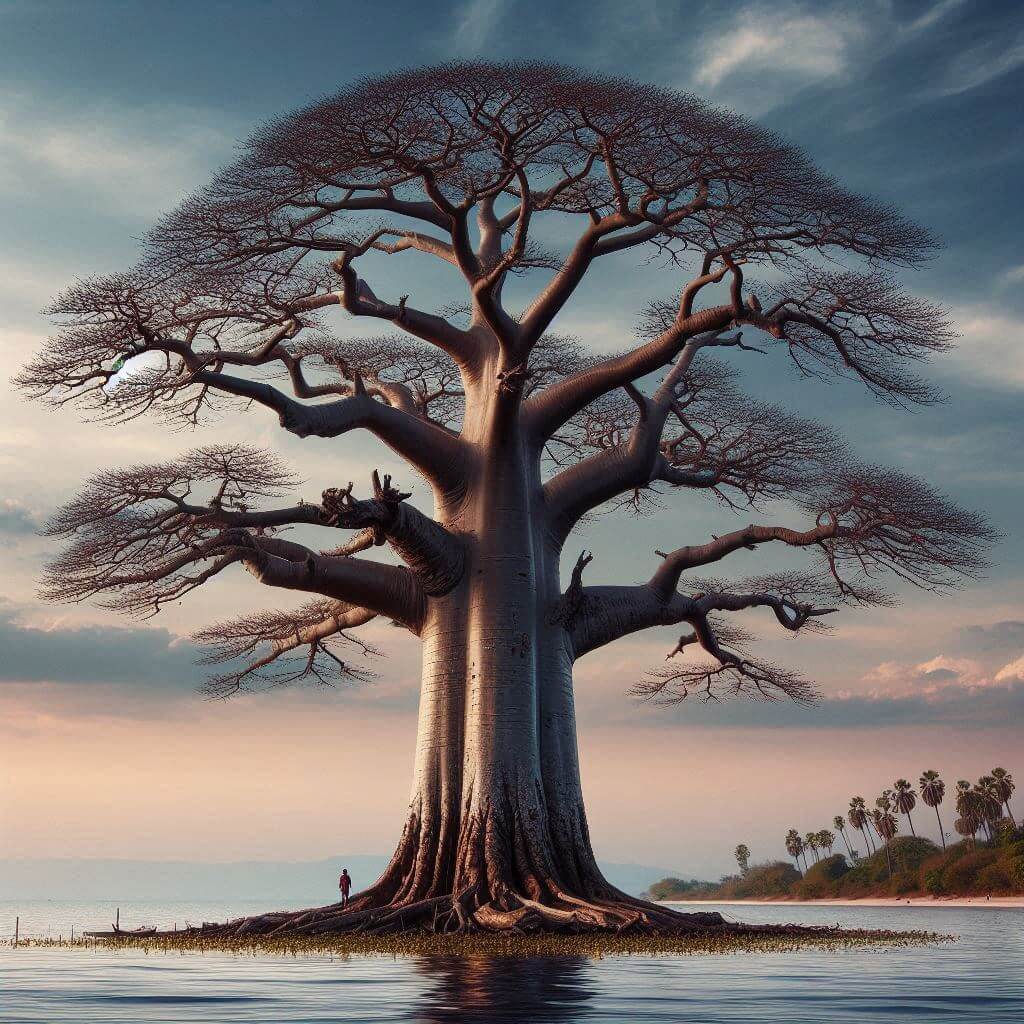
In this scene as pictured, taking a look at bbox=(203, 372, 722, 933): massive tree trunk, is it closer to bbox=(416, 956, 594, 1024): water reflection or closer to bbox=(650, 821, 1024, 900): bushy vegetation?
bbox=(416, 956, 594, 1024): water reflection

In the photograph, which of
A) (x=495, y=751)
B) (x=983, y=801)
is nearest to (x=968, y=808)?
(x=983, y=801)

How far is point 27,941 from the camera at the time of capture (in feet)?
79.0

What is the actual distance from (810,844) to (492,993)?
12038 cm

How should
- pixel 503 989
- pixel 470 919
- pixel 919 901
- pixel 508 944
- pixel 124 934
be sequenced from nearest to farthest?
pixel 503 989, pixel 508 944, pixel 470 919, pixel 124 934, pixel 919 901

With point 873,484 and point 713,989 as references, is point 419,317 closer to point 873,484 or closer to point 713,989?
point 873,484

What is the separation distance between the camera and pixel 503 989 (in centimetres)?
1172

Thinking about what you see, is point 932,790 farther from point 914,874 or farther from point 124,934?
point 124,934

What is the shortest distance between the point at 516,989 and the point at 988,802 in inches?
3591

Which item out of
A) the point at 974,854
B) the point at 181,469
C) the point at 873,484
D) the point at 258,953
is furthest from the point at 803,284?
the point at 974,854

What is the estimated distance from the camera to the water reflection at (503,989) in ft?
31.7

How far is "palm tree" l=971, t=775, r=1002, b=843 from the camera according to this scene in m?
95.0

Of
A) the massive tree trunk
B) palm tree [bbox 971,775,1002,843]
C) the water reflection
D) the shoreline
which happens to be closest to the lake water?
the water reflection

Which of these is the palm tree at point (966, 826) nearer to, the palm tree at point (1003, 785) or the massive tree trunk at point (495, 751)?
the palm tree at point (1003, 785)

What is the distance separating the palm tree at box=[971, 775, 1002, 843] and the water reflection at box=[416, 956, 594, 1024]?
283ft
